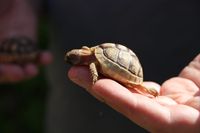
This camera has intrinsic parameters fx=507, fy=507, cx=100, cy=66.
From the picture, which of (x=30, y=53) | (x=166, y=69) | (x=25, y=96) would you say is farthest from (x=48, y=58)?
(x=166, y=69)

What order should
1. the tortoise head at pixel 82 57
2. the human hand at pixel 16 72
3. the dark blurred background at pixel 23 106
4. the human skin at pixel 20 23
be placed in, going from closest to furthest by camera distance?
the tortoise head at pixel 82 57, the human hand at pixel 16 72, the human skin at pixel 20 23, the dark blurred background at pixel 23 106

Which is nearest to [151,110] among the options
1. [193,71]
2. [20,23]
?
[193,71]

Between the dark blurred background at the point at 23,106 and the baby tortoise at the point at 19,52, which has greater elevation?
the baby tortoise at the point at 19,52

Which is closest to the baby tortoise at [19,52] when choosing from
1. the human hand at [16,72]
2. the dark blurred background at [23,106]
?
the human hand at [16,72]

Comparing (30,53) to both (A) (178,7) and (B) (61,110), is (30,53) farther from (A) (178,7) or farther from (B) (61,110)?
(A) (178,7)

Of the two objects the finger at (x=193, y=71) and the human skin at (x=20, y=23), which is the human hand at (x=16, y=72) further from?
the finger at (x=193, y=71)

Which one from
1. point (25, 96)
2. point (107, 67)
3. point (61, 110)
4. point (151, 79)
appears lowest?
point (25, 96)

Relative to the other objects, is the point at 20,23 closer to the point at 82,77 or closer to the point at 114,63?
the point at 114,63
